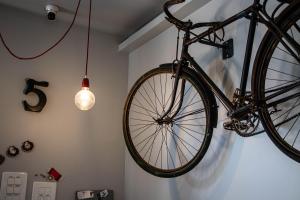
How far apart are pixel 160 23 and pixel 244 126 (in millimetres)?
1061

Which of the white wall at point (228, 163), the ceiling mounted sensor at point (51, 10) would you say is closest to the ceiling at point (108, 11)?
the ceiling mounted sensor at point (51, 10)

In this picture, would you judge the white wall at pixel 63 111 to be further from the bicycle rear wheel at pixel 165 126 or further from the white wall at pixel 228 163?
the white wall at pixel 228 163

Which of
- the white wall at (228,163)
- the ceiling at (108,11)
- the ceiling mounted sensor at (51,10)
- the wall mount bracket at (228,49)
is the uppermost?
the ceiling at (108,11)

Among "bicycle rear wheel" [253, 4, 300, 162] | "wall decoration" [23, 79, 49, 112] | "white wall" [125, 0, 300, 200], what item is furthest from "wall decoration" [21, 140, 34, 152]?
"bicycle rear wheel" [253, 4, 300, 162]

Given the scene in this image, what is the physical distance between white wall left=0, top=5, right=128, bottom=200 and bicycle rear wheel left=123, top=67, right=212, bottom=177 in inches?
9.7

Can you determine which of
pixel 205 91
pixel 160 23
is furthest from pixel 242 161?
pixel 160 23

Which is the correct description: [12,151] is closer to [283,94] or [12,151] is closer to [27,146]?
[27,146]

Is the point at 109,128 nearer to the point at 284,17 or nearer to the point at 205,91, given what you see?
the point at 205,91

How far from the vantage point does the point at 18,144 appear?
6.49 ft

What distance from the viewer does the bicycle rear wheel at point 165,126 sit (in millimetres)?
1583

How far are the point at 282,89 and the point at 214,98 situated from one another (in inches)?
15.1

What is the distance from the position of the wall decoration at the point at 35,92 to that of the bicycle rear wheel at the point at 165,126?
595 millimetres

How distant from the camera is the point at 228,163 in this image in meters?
1.54

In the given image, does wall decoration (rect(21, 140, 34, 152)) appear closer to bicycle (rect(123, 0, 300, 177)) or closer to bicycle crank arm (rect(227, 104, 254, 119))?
bicycle (rect(123, 0, 300, 177))
